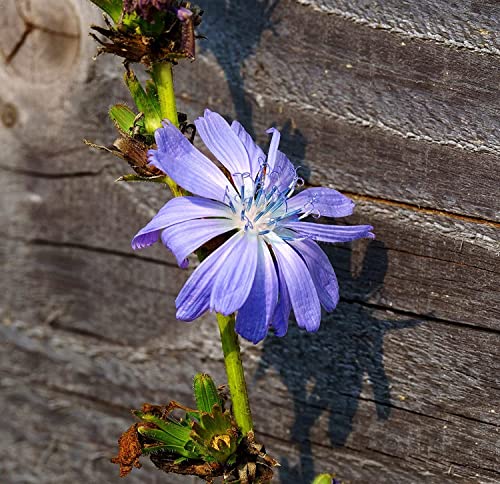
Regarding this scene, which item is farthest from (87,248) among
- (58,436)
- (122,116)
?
(122,116)

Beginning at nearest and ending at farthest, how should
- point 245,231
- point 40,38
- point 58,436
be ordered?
1. point 245,231
2. point 40,38
3. point 58,436

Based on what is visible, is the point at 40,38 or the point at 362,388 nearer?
the point at 362,388

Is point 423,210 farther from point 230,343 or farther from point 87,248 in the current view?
point 87,248

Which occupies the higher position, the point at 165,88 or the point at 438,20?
the point at 438,20

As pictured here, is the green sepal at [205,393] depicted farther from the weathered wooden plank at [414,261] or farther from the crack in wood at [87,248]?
the crack in wood at [87,248]

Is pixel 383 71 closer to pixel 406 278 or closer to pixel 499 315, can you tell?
pixel 406 278

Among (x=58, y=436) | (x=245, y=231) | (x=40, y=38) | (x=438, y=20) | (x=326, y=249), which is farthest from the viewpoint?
(x=58, y=436)
